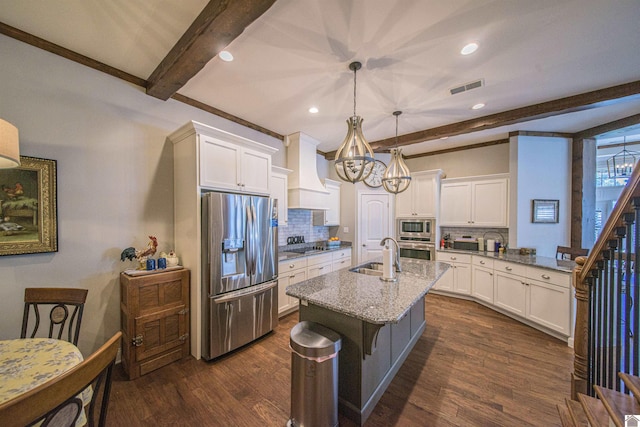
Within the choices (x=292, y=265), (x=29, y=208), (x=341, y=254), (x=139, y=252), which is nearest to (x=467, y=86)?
(x=292, y=265)

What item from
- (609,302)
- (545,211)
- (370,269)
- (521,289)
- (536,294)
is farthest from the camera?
(545,211)

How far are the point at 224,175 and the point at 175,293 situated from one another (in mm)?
1372

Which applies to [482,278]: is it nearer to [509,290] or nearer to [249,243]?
[509,290]

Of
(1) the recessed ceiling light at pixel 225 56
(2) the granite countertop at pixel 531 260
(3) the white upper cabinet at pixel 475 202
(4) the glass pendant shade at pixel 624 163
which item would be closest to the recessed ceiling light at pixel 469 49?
(1) the recessed ceiling light at pixel 225 56

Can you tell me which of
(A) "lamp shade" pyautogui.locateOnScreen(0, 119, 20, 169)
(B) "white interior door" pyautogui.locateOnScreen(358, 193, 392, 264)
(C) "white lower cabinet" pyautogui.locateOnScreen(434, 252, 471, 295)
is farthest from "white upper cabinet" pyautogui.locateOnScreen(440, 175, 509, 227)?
(A) "lamp shade" pyautogui.locateOnScreen(0, 119, 20, 169)

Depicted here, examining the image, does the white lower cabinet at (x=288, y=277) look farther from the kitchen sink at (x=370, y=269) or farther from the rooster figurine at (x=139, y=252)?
the rooster figurine at (x=139, y=252)

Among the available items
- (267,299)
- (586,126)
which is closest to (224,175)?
(267,299)

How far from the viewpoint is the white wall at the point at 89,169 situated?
1.96 meters

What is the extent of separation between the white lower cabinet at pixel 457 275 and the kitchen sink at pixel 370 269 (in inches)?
88.7

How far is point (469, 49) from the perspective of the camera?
2092mm

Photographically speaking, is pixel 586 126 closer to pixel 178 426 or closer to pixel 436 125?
pixel 436 125

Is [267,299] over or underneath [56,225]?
underneath

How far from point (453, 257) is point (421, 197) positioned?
1320mm

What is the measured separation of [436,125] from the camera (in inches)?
152
